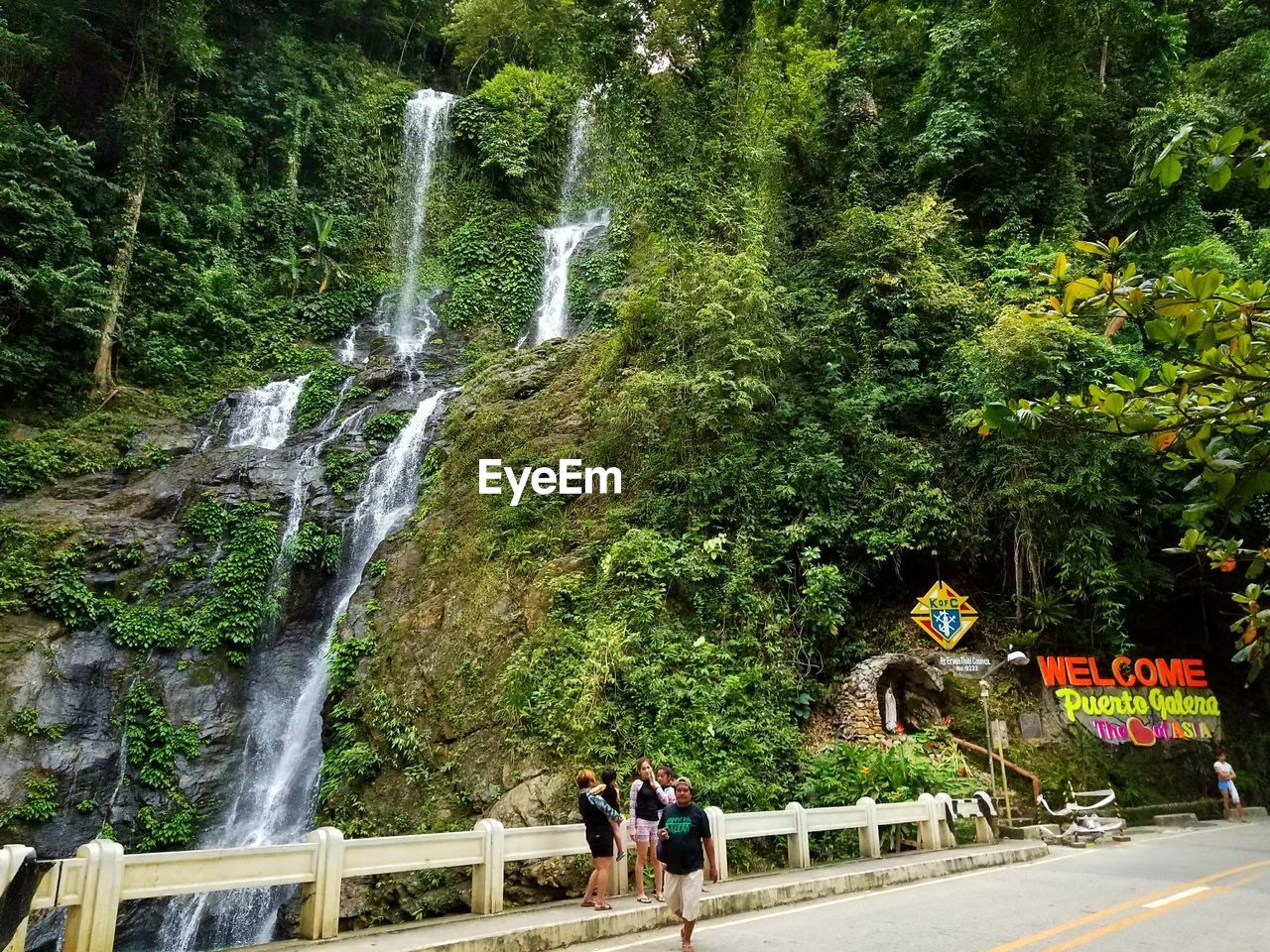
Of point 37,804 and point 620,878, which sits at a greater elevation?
point 37,804

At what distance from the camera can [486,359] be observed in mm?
23234

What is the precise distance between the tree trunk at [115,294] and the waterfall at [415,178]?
27.0 ft

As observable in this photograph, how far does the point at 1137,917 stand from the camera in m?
7.36

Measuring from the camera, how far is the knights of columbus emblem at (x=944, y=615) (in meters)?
14.7

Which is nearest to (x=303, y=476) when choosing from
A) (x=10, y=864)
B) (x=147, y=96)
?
(x=147, y=96)

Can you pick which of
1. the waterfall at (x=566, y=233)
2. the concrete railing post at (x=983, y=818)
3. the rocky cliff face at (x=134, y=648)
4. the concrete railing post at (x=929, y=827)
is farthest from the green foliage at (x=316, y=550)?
the concrete railing post at (x=983, y=818)

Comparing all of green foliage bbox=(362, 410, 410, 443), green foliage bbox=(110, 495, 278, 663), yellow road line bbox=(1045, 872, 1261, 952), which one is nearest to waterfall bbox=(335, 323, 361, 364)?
green foliage bbox=(362, 410, 410, 443)

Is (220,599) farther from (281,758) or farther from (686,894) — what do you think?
(686,894)

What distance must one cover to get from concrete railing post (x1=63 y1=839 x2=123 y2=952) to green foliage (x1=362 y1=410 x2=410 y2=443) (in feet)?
53.3

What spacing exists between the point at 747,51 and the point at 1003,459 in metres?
11.6

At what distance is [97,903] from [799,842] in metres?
7.69

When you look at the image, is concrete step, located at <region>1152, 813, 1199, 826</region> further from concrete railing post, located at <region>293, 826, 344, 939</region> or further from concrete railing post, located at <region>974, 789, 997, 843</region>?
concrete railing post, located at <region>293, 826, 344, 939</region>

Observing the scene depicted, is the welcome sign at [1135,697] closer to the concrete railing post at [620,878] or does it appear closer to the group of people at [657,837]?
the group of people at [657,837]

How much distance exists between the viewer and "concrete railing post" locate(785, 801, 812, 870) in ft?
33.5
